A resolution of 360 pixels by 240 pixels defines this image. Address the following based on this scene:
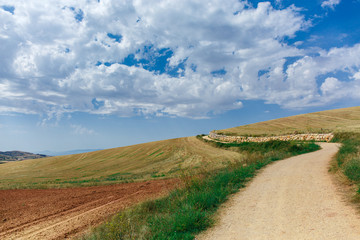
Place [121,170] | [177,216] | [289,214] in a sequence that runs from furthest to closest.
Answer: [121,170] → [177,216] → [289,214]

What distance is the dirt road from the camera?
4.79 metres

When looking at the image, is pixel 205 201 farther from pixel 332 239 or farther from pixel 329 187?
pixel 329 187

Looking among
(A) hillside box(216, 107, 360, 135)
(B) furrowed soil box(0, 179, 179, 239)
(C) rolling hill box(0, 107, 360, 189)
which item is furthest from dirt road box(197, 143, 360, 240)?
(A) hillside box(216, 107, 360, 135)

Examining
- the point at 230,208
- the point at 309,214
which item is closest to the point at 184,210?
the point at 230,208

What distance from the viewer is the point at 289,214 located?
231 inches

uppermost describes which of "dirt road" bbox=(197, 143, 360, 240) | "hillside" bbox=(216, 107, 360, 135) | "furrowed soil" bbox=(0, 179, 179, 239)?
"hillside" bbox=(216, 107, 360, 135)

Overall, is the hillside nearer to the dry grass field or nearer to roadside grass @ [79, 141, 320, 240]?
the dry grass field

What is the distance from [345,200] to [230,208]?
3.28 metres

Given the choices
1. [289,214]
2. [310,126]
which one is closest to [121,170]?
[289,214]

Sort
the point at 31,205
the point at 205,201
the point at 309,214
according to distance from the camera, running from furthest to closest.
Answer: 1. the point at 31,205
2. the point at 205,201
3. the point at 309,214

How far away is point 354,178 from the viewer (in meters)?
8.03

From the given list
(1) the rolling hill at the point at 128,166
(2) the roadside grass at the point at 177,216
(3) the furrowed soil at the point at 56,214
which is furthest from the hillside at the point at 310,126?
(3) the furrowed soil at the point at 56,214

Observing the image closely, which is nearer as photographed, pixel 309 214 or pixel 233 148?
pixel 309 214

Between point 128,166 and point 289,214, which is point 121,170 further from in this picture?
point 289,214
